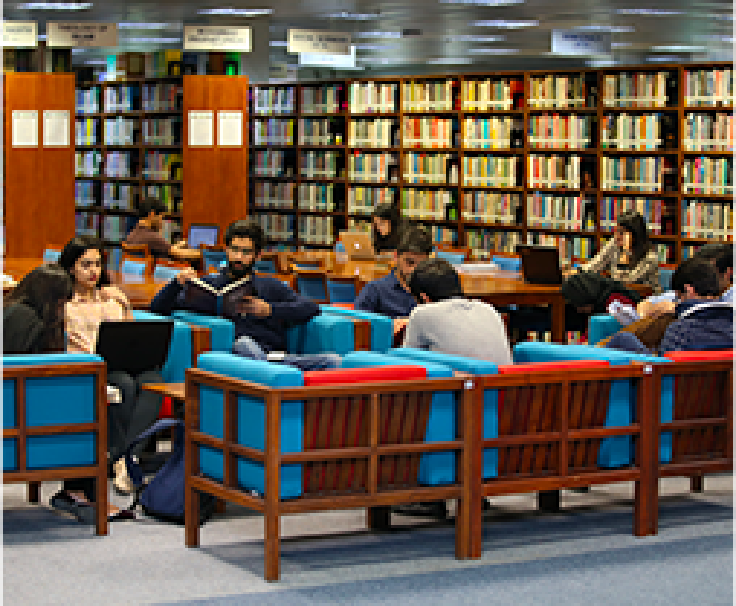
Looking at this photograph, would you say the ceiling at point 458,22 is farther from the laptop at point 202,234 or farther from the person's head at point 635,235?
the person's head at point 635,235

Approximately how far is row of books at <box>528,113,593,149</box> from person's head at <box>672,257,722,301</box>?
6.02m

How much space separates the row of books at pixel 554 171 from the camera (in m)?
12.3

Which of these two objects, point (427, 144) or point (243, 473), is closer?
point (243, 473)

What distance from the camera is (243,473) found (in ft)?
16.0

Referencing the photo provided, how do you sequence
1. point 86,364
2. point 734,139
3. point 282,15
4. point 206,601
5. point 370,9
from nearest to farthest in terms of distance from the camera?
point 206,601 → point 86,364 → point 734,139 → point 370,9 → point 282,15

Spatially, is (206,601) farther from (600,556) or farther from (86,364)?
(600,556)

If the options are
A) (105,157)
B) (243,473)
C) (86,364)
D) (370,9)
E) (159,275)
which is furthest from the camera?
(105,157)

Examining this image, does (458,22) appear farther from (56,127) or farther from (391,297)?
(391,297)

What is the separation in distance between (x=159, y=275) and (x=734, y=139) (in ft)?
17.1

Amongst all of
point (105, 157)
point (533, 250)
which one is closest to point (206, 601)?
point (533, 250)

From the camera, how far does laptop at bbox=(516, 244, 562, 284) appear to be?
930 cm

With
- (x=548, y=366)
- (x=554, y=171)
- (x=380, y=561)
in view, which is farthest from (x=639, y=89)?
(x=380, y=561)

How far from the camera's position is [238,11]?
47.2 feet

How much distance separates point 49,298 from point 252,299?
56.5 inches
